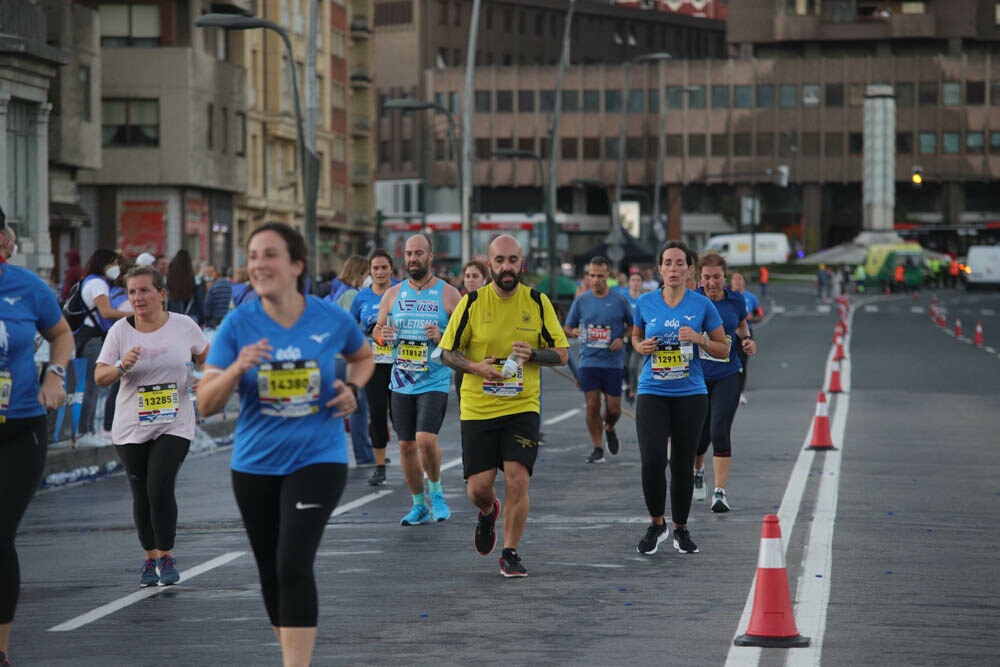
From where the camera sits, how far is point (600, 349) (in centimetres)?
1834

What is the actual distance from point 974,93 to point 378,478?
117 meters

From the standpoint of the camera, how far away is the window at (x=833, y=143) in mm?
128625

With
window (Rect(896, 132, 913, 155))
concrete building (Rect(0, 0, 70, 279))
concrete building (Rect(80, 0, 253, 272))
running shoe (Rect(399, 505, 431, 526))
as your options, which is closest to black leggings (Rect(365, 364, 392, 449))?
running shoe (Rect(399, 505, 431, 526))

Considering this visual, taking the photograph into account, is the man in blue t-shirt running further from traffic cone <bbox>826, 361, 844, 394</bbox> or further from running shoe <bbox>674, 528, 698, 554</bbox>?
traffic cone <bbox>826, 361, 844, 394</bbox>

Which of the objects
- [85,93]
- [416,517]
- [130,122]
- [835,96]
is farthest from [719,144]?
[416,517]

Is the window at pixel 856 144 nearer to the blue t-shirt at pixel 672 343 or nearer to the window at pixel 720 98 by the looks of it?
the window at pixel 720 98

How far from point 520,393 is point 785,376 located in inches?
995

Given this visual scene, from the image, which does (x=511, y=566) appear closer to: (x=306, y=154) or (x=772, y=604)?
(x=772, y=604)

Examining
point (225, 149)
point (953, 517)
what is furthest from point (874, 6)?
point (953, 517)

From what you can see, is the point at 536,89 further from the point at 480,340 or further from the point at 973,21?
the point at 480,340

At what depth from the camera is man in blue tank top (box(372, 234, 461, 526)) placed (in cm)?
1275

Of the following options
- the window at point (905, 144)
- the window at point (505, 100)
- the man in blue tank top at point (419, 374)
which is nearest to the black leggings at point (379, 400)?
the man in blue tank top at point (419, 374)

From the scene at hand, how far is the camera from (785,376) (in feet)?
115

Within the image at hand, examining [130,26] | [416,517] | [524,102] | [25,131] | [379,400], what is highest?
[524,102]
